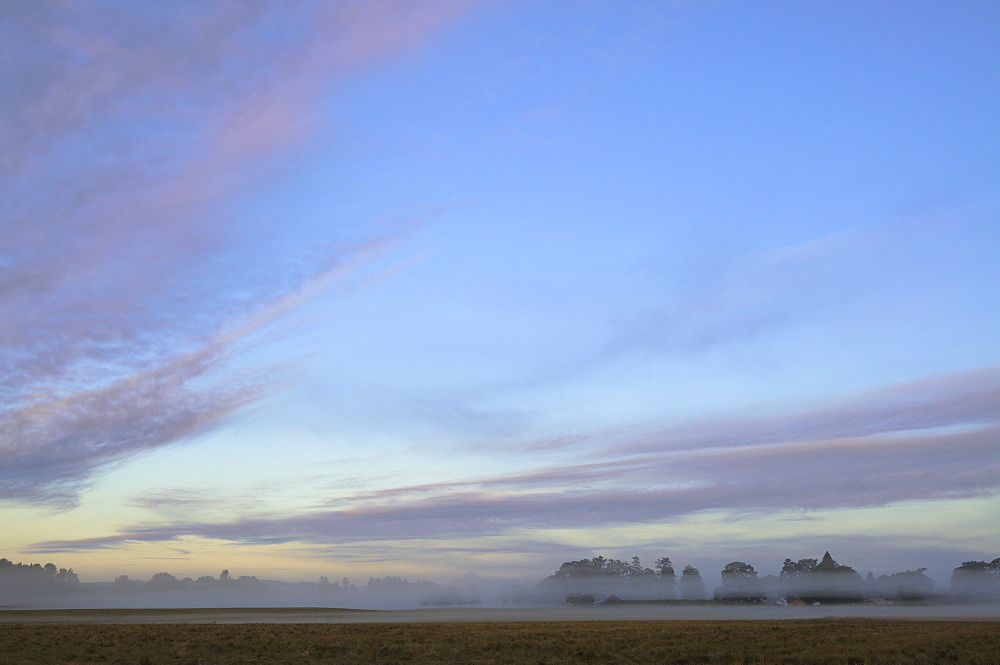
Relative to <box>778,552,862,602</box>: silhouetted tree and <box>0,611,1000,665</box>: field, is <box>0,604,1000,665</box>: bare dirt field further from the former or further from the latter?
<box>778,552,862,602</box>: silhouetted tree

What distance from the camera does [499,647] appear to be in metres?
39.3

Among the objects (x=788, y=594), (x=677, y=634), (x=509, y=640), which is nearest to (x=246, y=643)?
(x=509, y=640)

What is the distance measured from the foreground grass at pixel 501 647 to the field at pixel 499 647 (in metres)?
0.05

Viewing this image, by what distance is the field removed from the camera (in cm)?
3388

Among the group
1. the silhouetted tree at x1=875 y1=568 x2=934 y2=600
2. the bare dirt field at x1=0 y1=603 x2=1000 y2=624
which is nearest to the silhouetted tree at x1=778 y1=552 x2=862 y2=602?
the silhouetted tree at x1=875 y1=568 x2=934 y2=600

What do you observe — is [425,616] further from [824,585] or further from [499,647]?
[824,585]

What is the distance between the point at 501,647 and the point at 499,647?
11 cm

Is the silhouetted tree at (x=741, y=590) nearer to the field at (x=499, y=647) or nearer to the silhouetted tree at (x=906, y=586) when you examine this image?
the silhouetted tree at (x=906, y=586)

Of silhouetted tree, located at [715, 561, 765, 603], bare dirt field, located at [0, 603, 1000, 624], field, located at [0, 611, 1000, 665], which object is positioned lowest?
silhouetted tree, located at [715, 561, 765, 603]

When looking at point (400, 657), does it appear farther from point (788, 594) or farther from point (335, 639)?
point (788, 594)

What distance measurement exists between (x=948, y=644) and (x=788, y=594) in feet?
518

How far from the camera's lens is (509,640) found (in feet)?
136

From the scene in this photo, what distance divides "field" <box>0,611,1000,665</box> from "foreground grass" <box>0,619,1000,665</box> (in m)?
0.05

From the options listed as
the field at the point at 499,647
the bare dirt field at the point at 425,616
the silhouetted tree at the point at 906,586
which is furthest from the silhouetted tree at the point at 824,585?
the field at the point at 499,647
